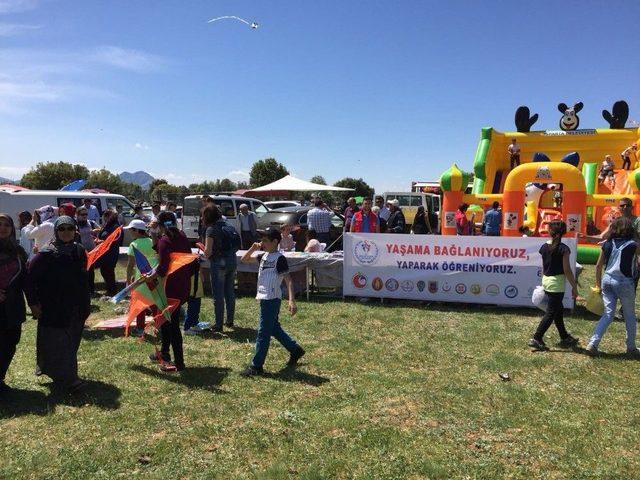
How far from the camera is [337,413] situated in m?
4.21

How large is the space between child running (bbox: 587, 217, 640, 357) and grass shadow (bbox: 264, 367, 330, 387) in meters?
3.25

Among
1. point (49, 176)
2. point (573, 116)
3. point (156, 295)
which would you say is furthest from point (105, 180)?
point (156, 295)

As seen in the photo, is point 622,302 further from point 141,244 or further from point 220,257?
point 141,244

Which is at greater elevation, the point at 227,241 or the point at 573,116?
the point at 573,116

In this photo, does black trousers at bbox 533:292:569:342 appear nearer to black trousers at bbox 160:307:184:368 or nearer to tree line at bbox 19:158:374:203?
black trousers at bbox 160:307:184:368

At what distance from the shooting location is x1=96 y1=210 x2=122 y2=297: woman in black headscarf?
8.81 meters

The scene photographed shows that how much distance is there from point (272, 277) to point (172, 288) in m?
1.12

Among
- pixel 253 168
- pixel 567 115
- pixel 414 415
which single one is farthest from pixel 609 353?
pixel 253 168

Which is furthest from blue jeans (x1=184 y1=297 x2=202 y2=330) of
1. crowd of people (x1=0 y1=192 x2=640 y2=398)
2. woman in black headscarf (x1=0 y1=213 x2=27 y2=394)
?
woman in black headscarf (x1=0 y1=213 x2=27 y2=394)

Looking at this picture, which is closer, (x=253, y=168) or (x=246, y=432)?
(x=246, y=432)

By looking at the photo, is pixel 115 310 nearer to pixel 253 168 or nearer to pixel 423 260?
pixel 423 260

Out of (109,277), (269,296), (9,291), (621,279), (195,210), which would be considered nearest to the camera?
(9,291)

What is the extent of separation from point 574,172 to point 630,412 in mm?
8750

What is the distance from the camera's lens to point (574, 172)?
1171 cm
